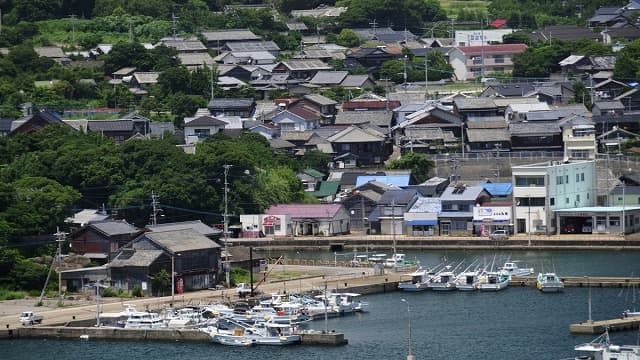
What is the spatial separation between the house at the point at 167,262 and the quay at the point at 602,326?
7.77m

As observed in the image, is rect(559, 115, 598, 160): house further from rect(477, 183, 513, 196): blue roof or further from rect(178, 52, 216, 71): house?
rect(178, 52, 216, 71): house

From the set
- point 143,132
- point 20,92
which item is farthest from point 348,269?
point 20,92

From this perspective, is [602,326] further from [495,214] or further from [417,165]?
[417,165]

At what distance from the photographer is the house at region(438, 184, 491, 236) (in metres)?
37.7

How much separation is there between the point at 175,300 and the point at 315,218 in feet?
30.9

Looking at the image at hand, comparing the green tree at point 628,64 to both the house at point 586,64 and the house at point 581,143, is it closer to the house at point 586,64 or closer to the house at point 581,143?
the house at point 586,64

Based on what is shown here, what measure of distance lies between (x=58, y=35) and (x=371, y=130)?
57.3ft

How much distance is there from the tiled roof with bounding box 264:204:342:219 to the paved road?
17.4 ft

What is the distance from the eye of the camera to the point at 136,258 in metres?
30.7

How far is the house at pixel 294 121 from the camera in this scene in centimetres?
4681

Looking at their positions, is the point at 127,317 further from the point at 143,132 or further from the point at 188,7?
the point at 188,7

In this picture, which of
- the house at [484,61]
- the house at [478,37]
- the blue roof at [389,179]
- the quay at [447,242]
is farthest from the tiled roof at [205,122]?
the house at [478,37]

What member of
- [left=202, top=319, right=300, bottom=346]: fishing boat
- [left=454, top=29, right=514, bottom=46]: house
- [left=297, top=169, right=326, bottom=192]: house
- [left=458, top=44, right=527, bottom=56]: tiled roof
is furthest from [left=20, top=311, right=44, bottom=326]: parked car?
[left=454, top=29, right=514, bottom=46]: house

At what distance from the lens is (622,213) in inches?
1433
